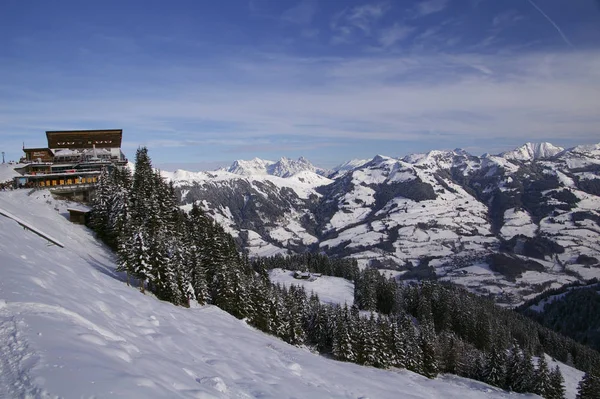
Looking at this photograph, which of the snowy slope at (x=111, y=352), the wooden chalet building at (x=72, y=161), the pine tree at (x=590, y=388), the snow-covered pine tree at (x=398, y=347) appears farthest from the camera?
the wooden chalet building at (x=72, y=161)

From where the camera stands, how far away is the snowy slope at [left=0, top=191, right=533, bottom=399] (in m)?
10.5

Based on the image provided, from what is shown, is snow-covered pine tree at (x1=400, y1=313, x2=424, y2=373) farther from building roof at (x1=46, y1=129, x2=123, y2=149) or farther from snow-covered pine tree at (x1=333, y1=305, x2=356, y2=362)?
building roof at (x1=46, y1=129, x2=123, y2=149)

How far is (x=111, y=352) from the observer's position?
46.2 ft

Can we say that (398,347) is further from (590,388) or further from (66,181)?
(66,181)

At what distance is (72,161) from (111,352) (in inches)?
3579

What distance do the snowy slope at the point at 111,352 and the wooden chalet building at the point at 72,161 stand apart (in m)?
45.0

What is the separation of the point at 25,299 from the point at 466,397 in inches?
1965

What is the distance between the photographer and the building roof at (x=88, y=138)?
3834 inches

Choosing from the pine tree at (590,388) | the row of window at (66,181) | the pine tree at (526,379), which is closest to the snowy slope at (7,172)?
the row of window at (66,181)

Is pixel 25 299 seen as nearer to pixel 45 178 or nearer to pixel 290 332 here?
pixel 290 332

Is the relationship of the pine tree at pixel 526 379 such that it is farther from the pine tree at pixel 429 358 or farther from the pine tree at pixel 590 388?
the pine tree at pixel 429 358

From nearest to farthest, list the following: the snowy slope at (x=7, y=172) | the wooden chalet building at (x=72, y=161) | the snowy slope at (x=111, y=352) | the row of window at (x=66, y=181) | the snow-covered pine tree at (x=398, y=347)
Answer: the snowy slope at (x=111, y=352)
the snow-covered pine tree at (x=398, y=347)
the wooden chalet building at (x=72, y=161)
the row of window at (x=66, y=181)
the snowy slope at (x=7, y=172)

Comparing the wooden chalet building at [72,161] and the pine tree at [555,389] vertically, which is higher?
the wooden chalet building at [72,161]

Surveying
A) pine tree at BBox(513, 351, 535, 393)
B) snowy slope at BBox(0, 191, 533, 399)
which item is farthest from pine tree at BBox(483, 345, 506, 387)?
snowy slope at BBox(0, 191, 533, 399)
